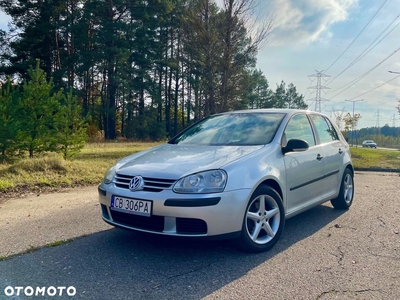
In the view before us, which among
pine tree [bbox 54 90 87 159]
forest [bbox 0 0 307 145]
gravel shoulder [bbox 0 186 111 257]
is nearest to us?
gravel shoulder [bbox 0 186 111 257]

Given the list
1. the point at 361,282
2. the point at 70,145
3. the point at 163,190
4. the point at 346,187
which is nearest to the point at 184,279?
the point at 163,190

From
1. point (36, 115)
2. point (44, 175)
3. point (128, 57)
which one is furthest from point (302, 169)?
point (128, 57)

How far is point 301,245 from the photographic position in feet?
12.6

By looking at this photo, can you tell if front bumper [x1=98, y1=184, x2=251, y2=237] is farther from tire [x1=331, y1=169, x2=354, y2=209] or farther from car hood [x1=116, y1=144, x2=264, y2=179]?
tire [x1=331, y1=169, x2=354, y2=209]

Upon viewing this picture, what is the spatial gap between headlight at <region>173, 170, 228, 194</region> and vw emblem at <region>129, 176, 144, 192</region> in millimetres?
364

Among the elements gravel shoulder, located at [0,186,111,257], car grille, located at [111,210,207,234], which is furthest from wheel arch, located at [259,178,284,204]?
gravel shoulder, located at [0,186,111,257]

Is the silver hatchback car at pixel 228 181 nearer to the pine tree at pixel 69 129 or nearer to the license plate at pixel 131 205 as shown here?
the license plate at pixel 131 205

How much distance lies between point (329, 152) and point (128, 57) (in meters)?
25.9

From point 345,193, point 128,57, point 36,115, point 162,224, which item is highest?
point 128,57

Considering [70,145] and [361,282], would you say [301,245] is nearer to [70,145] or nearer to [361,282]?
[361,282]

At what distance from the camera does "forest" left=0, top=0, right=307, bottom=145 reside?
17891 millimetres

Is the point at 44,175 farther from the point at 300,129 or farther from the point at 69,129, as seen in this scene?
the point at 300,129

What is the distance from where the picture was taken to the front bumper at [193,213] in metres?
3.12

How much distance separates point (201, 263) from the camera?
10.8 ft
